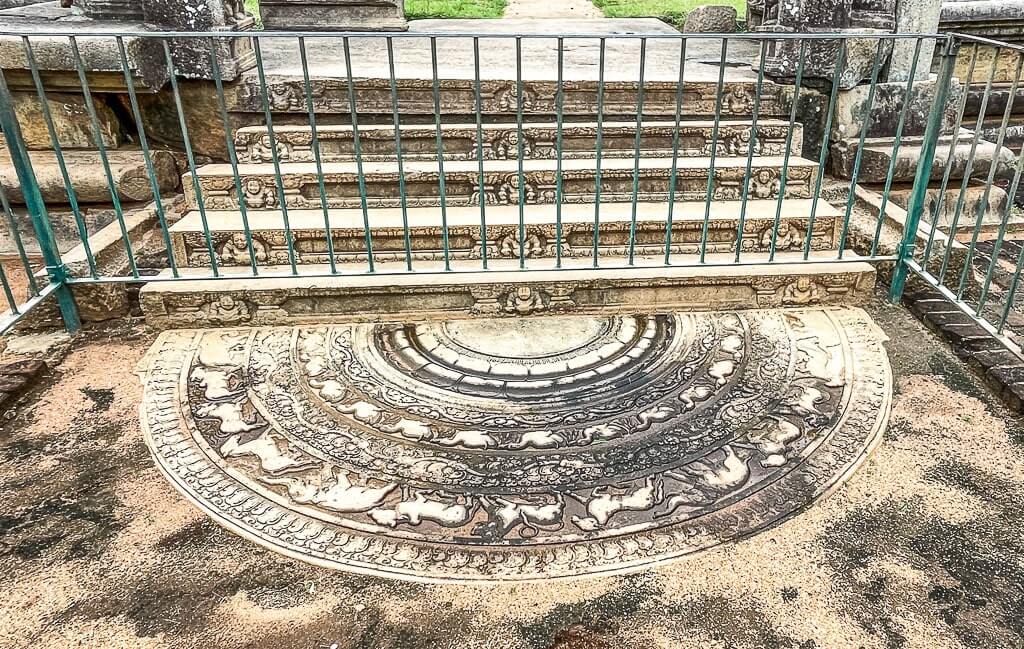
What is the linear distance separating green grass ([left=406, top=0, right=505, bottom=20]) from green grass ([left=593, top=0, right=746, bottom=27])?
1.55 m

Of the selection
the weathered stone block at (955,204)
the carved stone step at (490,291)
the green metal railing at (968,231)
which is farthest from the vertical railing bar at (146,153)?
the weathered stone block at (955,204)

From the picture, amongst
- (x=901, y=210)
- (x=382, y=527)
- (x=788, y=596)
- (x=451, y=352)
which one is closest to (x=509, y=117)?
(x=451, y=352)

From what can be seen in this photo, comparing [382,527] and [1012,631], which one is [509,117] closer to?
[382,527]

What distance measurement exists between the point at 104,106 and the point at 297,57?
134 cm

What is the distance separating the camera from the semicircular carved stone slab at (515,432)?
7.29 feet

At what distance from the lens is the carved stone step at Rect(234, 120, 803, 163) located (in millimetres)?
4031

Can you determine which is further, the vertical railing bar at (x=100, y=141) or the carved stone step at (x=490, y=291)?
the carved stone step at (x=490, y=291)

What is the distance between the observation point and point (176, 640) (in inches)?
74.0

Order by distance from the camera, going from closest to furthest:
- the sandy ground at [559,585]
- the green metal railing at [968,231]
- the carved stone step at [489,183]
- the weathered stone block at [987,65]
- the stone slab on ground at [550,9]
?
1. the sandy ground at [559,585]
2. the green metal railing at [968,231]
3. the carved stone step at [489,183]
4. the weathered stone block at [987,65]
5. the stone slab on ground at [550,9]

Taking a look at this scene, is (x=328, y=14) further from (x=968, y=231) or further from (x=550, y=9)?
(x=968, y=231)

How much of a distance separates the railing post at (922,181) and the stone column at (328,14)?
16.9ft

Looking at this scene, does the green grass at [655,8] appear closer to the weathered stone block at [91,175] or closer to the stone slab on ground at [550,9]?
the stone slab on ground at [550,9]

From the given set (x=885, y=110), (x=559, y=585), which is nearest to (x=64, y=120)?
(x=559, y=585)

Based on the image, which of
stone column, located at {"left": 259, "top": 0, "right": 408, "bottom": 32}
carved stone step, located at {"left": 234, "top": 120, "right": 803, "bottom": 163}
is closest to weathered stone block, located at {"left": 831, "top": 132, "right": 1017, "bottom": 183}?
carved stone step, located at {"left": 234, "top": 120, "right": 803, "bottom": 163}
